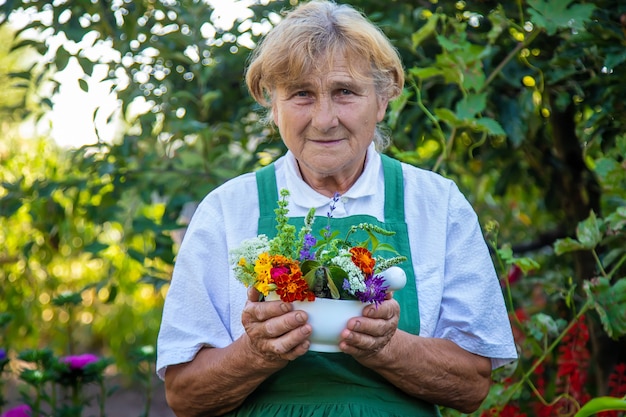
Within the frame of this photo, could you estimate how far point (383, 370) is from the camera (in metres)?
1.77

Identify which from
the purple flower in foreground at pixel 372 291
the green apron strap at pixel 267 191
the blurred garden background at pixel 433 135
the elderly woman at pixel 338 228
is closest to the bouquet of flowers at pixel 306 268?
the purple flower in foreground at pixel 372 291

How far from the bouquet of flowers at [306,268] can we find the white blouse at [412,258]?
329 mm

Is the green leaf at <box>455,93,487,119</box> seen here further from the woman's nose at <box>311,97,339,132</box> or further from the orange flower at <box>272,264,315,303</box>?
the orange flower at <box>272,264,315,303</box>

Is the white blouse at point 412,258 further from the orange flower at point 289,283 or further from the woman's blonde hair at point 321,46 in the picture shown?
the orange flower at point 289,283

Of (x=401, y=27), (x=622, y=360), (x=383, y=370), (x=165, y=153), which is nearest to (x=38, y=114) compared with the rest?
(x=165, y=153)

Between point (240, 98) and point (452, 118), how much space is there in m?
1.02

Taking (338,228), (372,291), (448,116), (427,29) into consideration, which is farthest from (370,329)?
(427,29)

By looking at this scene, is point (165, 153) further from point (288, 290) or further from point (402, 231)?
point (288, 290)

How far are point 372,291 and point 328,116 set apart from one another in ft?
1.56

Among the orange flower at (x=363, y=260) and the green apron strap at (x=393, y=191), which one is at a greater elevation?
the orange flower at (x=363, y=260)

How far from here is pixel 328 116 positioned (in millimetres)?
1876

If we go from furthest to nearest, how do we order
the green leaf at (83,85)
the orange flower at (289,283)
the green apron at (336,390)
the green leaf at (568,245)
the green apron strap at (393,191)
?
the green leaf at (83,85)
the green leaf at (568,245)
the green apron strap at (393,191)
the green apron at (336,390)
the orange flower at (289,283)

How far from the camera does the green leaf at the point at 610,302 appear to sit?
2262 mm

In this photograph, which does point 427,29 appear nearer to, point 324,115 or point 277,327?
point 324,115
